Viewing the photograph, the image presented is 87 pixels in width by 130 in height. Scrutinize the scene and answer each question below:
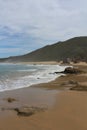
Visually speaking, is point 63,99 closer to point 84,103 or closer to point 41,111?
→ point 84,103

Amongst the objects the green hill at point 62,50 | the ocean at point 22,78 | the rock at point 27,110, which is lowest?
the ocean at point 22,78

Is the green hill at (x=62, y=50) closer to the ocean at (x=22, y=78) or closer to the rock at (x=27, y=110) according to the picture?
the ocean at (x=22, y=78)

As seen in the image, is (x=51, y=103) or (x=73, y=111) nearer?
(x=73, y=111)

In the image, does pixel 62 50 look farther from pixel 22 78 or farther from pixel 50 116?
pixel 50 116

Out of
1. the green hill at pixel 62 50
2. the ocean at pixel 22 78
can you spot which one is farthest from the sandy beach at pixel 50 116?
the green hill at pixel 62 50

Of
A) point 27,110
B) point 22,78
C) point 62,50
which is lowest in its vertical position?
point 22,78

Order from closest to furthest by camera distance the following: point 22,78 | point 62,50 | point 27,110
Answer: point 27,110 < point 22,78 < point 62,50

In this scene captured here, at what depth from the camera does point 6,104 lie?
1093 cm

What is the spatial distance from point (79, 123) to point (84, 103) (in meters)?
2.84

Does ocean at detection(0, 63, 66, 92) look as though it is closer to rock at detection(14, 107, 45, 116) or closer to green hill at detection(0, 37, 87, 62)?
rock at detection(14, 107, 45, 116)

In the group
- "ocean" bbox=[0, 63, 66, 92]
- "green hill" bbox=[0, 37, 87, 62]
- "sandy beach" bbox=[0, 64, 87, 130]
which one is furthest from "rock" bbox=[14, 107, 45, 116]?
"green hill" bbox=[0, 37, 87, 62]

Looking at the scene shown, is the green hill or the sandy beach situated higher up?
the green hill

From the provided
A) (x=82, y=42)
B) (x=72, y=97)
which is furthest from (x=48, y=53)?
(x=72, y=97)

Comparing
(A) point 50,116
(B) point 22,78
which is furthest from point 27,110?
(B) point 22,78
